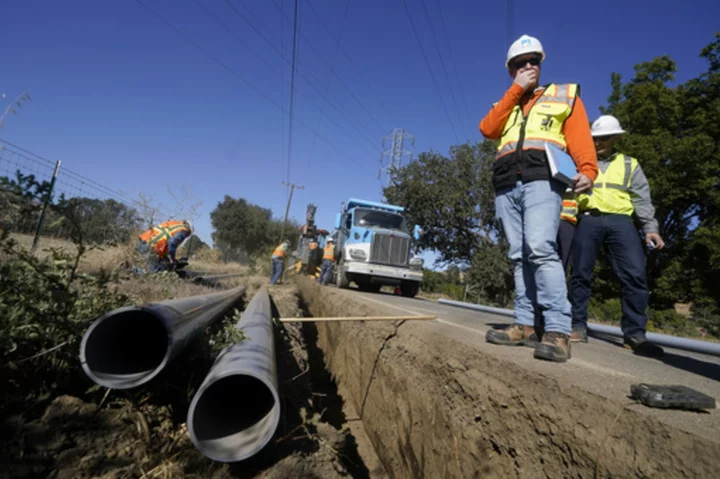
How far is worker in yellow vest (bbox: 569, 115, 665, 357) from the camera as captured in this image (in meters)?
2.87

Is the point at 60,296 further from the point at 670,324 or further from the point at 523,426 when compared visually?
the point at 670,324

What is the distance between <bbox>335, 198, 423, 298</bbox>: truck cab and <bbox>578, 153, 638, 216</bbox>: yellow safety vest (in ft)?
25.8

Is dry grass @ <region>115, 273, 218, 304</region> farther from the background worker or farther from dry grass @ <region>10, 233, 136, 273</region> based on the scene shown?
the background worker

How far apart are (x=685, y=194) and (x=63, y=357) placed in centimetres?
2206

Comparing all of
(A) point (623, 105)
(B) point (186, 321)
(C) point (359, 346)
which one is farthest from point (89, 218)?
(A) point (623, 105)

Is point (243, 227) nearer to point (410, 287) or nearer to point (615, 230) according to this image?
point (410, 287)

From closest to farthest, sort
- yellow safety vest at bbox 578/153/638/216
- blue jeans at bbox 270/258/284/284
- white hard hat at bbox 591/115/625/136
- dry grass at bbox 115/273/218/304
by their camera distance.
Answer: yellow safety vest at bbox 578/153/638/216 → white hard hat at bbox 591/115/625/136 → dry grass at bbox 115/273/218/304 → blue jeans at bbox 270/258/284/284

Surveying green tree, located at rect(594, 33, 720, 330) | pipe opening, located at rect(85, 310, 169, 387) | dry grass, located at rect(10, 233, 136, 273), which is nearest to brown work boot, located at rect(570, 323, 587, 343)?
pipe opening, located at rect(85, 310, 169, 387)

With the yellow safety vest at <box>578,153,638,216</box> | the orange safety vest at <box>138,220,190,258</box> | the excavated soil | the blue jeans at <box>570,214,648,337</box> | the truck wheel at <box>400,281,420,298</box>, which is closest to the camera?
the excavated soil

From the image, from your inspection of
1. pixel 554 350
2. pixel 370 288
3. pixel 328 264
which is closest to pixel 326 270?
pixel 328 264

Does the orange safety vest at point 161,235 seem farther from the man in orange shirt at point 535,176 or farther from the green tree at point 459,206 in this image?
the green tree at point 459,206

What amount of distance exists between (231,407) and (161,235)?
19.0ft

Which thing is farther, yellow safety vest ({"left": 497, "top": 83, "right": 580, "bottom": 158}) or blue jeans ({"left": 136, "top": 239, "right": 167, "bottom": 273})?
blue jeans ({"left": 136, "top": 239, "right": 167, "bottom": 273})

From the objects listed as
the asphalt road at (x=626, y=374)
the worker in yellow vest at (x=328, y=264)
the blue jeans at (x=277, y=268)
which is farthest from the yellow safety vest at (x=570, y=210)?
the blue jeans at (x=277, y=268)
